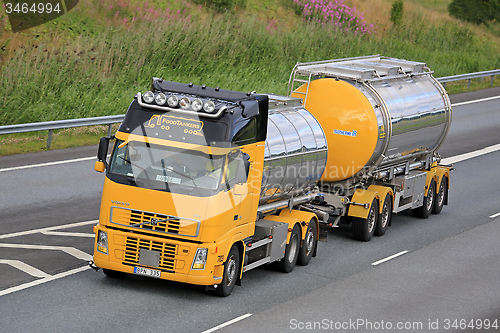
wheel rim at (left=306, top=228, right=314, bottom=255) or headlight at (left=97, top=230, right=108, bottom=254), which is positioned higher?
headlight at (left=97, top=230, right=108, bottom=254)

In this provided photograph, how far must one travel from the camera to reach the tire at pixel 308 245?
49.3ft

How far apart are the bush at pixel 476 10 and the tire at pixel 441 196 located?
41387 millimetres

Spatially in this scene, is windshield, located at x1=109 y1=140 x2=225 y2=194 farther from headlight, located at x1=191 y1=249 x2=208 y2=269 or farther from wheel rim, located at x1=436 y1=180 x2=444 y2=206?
wheel rim, located at x1=436 y1=180 x2=444 y2=206

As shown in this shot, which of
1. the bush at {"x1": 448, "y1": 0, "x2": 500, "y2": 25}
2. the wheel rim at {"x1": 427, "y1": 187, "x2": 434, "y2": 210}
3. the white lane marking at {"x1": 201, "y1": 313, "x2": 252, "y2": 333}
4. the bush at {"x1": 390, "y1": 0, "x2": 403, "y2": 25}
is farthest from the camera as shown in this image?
the bush at {"x1": 448, "y1": 0, "x2": 500, "y2": 25}

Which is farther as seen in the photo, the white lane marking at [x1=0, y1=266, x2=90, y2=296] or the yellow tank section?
the yellow tank section

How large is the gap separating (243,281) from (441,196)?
9.24m

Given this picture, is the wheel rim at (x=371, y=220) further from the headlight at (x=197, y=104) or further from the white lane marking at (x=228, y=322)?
the headlight at (x=197, y=104)

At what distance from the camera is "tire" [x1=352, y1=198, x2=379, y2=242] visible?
17250 mm

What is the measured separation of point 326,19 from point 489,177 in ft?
63.2

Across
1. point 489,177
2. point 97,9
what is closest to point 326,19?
point 97,9

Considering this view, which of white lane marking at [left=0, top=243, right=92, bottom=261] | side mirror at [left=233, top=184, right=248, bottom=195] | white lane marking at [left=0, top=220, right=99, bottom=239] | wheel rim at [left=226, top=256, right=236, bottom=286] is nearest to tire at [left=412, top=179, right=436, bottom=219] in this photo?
white lane marking at [left=0, top=220, right=99, bottom=239]

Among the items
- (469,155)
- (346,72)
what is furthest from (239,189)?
(469,155)

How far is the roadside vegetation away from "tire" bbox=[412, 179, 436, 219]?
35.5 feet

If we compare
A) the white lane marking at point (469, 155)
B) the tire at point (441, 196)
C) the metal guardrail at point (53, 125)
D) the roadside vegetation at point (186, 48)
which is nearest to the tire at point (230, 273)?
the tire at point (441, 196)
